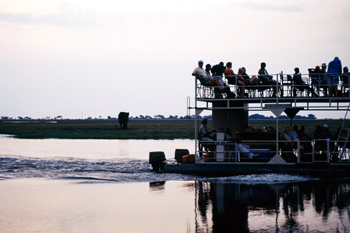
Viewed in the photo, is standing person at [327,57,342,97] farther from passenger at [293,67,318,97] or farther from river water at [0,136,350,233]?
river water at [0,136,350,233]

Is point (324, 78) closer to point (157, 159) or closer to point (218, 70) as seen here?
point (218, 70)

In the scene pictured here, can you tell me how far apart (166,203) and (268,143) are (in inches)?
294

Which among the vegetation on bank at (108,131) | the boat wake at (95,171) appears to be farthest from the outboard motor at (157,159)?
the vegetation on bank at (108,131)

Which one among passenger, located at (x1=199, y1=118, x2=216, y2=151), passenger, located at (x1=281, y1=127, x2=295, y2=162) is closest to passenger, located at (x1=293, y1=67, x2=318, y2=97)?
passenger, located at (x1=281, y1=127, x2=295, y2=162)

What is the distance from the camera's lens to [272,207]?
14.2m

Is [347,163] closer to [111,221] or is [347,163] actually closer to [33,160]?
[111,221]

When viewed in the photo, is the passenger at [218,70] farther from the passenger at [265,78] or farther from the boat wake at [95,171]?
the boat wake at [95,171]

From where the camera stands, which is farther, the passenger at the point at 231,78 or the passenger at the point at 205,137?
the passenger at the point at 205,137

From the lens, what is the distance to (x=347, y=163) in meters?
20.3

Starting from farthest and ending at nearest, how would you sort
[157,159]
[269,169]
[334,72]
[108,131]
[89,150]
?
[108,131]
[89,150]
[157,159]
[269,169]
[334,72]

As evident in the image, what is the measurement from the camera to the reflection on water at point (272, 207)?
11.7 meters

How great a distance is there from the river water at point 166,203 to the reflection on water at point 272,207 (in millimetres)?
23

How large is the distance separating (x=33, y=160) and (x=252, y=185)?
53.6 feet

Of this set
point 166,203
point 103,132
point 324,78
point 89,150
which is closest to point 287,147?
point 324,78
